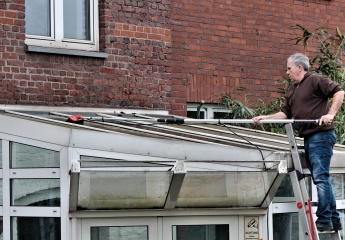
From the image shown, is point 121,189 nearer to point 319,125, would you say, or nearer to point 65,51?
point 319,125

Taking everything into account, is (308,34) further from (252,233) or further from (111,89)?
(252,233)

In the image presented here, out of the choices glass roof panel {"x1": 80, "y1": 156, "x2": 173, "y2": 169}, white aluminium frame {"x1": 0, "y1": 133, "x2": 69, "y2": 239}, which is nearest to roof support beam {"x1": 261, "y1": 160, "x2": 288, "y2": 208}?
glass roof panel {"x1": 80, "y1": 156, "x2": 173, "y2": 169}

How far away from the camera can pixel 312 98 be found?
23.6ft

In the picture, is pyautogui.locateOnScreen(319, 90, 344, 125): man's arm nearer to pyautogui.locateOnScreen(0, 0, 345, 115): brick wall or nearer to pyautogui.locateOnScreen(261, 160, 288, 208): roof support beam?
pyautogui.locateOnScreen(261, 160, 288, 208): roof support beam

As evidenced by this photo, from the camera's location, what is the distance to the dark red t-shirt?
710cm

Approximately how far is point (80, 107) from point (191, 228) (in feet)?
7.89

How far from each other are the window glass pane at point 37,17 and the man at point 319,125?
3.12 meters

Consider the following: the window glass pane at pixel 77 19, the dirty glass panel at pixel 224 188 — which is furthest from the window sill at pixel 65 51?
the dirty glass panel at pixel 224 188

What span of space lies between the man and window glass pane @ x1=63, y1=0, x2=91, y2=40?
122 inches

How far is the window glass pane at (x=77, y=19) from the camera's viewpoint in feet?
31.3

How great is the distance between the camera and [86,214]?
7.20 metres

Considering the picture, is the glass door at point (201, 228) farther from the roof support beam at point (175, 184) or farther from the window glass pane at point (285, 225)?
the window glass pane at point (285, 225)

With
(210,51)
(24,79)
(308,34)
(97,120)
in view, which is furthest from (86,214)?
(308,34)

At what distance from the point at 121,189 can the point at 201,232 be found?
0.92 metres
